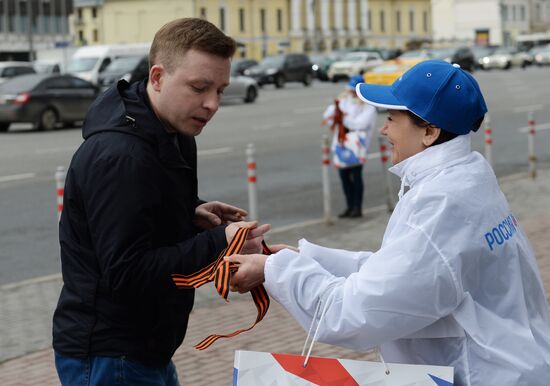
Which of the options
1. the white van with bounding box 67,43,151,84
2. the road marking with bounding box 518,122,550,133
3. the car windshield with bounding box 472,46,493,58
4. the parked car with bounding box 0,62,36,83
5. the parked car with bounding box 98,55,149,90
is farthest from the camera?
the car windshield with bounding box 472,46,493,58

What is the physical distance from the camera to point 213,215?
3.52 metres

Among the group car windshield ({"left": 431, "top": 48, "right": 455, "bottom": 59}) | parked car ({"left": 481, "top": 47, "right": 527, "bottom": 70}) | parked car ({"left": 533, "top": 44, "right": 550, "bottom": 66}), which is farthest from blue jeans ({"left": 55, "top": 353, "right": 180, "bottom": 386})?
parked car ({"left": 533, "top": 44, "right": 550, "bottom": 66})

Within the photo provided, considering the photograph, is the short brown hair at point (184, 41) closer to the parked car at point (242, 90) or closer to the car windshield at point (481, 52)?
the parked car at point (242, 90)

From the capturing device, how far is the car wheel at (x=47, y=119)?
90.4 feet

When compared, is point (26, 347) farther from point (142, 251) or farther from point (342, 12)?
point (342, 12)

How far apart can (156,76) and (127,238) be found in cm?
49

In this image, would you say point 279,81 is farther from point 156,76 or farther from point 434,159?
point 434,159

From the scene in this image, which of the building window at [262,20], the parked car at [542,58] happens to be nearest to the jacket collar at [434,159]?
the parked car at [542,58]

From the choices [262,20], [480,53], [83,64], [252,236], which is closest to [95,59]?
[83,64]

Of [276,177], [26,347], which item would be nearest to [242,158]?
[276,177]

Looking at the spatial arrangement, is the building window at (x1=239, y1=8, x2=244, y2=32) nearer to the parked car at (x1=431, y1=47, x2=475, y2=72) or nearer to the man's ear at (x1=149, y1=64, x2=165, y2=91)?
the parked car at (x1=431, y1=47, x2=475, y2=72)

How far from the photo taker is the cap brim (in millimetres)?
3029

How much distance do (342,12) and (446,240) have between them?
127605 millimetres

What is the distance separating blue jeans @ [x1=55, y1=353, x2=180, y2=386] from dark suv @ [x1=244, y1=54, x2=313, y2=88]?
50037 mm
